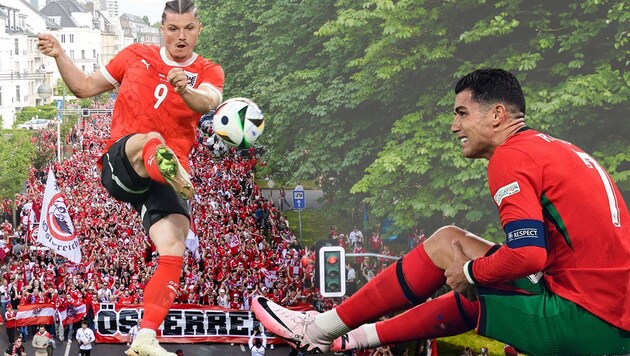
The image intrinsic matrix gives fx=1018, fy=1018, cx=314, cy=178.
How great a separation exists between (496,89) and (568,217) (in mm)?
895

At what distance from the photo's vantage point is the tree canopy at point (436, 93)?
75.0 feet

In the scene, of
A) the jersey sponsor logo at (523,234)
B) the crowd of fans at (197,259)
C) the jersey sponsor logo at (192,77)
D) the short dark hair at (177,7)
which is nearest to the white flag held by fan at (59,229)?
the crowd of fans at (197,259)

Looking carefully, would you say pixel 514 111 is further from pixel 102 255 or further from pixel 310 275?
pixel 102 255

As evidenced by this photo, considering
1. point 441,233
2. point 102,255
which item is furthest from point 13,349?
point 441,233

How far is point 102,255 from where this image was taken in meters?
28.3

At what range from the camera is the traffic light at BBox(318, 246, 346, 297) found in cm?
1412

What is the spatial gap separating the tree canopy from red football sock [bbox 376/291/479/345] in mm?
16008

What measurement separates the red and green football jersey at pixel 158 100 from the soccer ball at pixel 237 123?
0.98 feet

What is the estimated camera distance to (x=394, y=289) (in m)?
6.34

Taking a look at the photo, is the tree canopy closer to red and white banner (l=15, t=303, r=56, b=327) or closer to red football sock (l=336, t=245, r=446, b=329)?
red and white banner (l=15, t=303, r=56, b=327)

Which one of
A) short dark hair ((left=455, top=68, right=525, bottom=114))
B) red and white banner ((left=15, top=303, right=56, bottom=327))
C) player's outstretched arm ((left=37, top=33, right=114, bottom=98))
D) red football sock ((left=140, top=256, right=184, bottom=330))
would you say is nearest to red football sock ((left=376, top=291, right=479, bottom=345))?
short dark hair ((left=455, top=68, right=525, bottom=114))

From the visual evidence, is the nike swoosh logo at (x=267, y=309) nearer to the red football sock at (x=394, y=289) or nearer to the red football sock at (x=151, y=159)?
the red football sock at (x=394, y=289)

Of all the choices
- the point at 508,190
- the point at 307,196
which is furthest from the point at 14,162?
the point at 508,190

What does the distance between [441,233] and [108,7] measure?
555 ft
